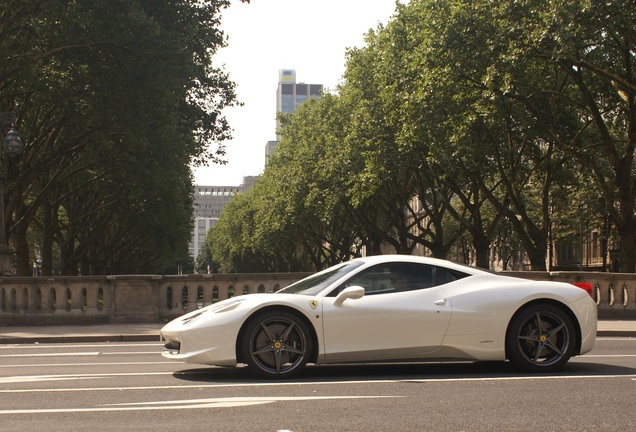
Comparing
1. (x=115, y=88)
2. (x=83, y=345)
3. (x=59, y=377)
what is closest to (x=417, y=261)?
(x=59, y=377)

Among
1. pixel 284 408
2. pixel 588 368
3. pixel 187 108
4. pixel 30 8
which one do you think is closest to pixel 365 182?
pixel 187 108

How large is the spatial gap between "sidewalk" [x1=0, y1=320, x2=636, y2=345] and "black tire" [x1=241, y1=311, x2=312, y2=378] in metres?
6.77

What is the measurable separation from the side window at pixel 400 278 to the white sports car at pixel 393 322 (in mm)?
11

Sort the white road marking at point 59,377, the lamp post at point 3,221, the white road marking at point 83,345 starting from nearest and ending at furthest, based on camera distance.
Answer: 1. the white road marking at point 59,377
2. the white road marking at point 83,345
3. the lamp post at point 3,221

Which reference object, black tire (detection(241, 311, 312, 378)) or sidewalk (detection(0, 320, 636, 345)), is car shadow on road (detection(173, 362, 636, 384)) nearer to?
black tire (detection(241, 311, 312, 378))

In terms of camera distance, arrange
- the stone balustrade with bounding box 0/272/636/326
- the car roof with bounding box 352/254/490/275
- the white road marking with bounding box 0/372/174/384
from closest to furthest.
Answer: the white road marking with bounding box 0/372/174/384 < the car roof with bounding box 352/254/490/275 < the stone balustrade with bounding box 0/272/636/326

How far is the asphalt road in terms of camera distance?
6.66 metres

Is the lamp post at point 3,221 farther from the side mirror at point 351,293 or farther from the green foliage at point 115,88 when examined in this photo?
the side mirror at point 351,293

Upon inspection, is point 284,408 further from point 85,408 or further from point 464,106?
point 464,106

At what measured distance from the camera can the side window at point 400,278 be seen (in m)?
9.48

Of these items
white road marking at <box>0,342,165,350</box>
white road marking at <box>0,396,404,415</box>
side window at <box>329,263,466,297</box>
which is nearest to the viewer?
white road marking at <box>0,396,404,415</box>

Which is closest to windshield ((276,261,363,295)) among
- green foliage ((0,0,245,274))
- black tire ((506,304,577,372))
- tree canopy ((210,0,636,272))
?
black tire ((506,304,577,372))

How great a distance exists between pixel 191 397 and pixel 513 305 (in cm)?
359

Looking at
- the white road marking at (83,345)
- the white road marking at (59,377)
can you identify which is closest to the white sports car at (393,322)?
the white road marking at (59,377)
